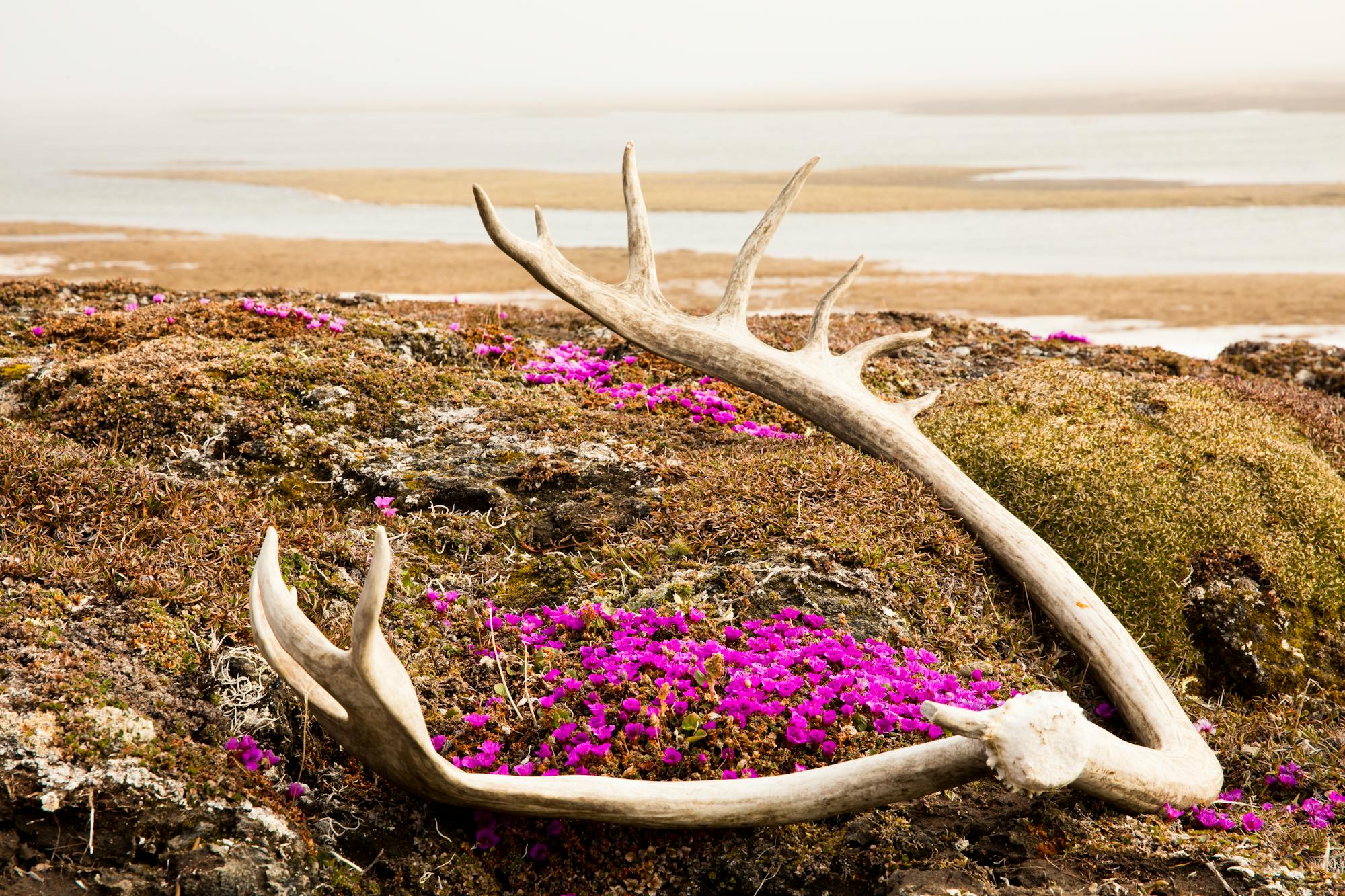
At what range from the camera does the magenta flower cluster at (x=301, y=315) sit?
9.28 metres

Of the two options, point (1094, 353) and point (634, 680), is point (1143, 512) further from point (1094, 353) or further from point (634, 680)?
point (1094, 353)

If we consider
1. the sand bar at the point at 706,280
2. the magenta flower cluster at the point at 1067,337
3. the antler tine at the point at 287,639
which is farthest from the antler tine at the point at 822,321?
the sand bar at the point at 706,280

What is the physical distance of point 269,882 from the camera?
347cm

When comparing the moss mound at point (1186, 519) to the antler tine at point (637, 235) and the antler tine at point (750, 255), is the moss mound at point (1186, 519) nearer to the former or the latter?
the antler tine at point (750, 255)

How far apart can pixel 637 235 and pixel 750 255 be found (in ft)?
2.89

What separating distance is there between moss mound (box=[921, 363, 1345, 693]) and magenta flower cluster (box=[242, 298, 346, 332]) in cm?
570

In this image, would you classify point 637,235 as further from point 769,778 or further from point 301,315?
point 769,778

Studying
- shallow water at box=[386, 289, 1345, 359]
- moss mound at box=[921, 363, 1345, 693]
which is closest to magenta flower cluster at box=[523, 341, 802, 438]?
moss mound at box=[921, 363, 1345, 693]

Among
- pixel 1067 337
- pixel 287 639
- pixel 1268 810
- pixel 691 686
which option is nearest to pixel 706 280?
pixel 1067 337

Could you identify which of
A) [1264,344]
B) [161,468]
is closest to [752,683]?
[161,468]

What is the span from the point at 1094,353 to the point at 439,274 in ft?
71.3

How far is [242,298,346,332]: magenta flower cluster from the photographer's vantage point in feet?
30.5

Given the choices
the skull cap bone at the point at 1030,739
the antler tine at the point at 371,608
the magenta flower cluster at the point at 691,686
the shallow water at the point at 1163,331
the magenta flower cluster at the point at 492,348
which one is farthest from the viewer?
the shallow water at the point at 1163,331

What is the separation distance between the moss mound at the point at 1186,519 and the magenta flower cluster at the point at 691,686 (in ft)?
6.53
